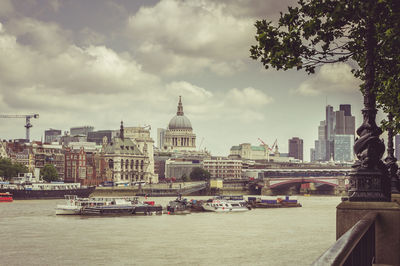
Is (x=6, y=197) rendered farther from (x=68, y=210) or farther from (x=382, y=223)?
(x=382, y=223)

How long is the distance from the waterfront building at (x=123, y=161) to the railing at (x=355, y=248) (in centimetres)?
17024

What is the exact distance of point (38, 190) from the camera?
116 metres

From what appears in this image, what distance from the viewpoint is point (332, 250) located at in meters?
5.88

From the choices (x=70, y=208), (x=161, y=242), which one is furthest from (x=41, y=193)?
(x=161, y=242)

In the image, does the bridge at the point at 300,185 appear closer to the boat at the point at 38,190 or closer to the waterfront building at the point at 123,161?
the waterfront building at the point at 123,161

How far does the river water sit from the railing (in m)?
24.2

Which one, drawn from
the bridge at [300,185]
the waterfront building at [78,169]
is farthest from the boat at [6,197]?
the bridge at [300,185]

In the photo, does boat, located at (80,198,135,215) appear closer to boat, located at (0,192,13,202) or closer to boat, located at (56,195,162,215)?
boat, located at (56,195,162,215)

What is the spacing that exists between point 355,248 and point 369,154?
378 cm

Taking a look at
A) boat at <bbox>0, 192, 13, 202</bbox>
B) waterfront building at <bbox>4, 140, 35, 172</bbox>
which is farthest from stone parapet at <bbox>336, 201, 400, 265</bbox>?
waterfront building at <bbox>4, 140, 35, 172</bbox>

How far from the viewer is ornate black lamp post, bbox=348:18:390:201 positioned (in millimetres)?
10203

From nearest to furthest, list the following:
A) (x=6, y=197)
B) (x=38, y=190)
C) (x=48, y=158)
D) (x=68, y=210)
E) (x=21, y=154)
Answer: (x=68, y=210), (x=6, y=197), (x=38, y=190), (x=21, y=154), (x=48, y=158)

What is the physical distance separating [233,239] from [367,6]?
1474 inches

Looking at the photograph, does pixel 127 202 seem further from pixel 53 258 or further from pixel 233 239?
pixel 53 258
